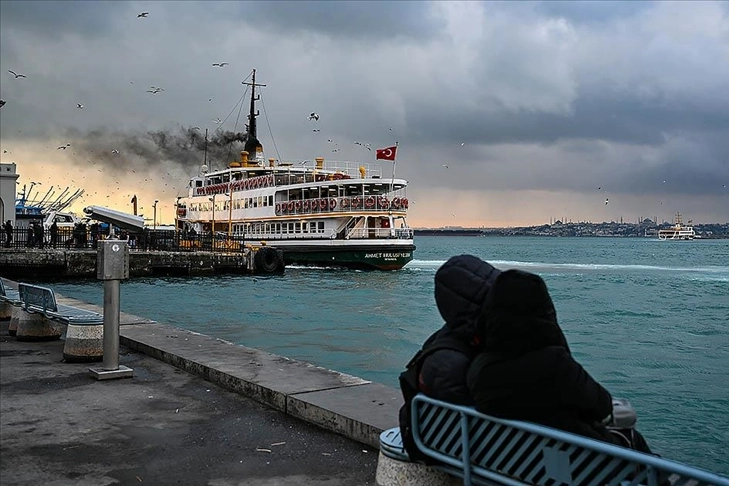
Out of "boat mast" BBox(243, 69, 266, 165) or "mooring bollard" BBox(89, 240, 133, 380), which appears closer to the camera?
"mooring bollard" BBox(89, 240, 133, 380)

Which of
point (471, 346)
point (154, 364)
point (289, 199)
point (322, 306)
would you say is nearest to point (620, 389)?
point (154, 364)

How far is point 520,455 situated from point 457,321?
0.61m

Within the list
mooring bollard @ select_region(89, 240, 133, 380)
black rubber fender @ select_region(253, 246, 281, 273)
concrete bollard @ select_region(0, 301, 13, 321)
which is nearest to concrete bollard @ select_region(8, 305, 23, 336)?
concrete bollard @ select_region(0, 301, 13, 321)

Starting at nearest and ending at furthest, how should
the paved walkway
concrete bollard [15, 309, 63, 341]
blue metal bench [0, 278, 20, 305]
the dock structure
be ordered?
the paved walkway < concrete bollard [15, 309, 63, 341] < blue metal bench [0, 278, 20, 305] < the dock structure

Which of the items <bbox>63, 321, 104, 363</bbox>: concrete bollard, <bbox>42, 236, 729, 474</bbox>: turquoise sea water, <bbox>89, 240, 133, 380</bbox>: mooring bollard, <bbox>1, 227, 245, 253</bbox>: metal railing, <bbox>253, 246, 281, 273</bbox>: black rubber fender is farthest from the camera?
<bbox>253, 246, 281, 273</bbox>: black rubber fender

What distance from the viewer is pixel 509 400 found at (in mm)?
3098

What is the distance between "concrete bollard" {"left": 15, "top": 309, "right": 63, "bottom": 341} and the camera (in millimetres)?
9781

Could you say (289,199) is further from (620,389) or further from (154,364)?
(154,364)

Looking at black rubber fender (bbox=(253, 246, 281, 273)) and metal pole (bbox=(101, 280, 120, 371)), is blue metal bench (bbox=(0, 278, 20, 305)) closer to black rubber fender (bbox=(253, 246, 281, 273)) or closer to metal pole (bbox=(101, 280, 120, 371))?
metal pole (bbox=(101, 280, 120, 371))

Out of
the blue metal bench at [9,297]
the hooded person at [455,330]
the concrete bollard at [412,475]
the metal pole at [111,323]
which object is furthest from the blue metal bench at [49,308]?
the hooded person at [455,330]

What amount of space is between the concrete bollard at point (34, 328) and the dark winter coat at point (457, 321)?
7.78 m

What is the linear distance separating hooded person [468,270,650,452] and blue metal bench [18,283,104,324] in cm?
617

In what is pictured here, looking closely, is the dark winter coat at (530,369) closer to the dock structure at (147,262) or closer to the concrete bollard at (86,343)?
the concrete bollard at (86,343)

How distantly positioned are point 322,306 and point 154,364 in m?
18.7
